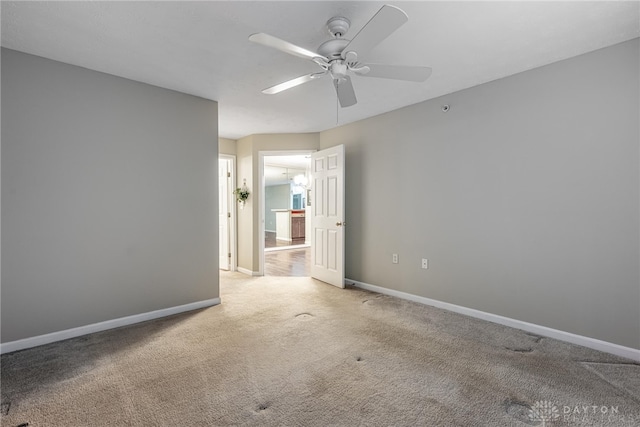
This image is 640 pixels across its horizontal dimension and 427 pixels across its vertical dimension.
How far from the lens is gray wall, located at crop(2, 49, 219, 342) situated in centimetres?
255

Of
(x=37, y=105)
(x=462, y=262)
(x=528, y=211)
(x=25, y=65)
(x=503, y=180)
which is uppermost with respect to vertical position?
(x=25, y=65)

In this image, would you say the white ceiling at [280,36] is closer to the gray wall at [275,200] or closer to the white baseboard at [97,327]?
the white baseboard at [97,327]

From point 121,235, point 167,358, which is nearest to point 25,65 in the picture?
point 121,235

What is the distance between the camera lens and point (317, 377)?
7.08ft

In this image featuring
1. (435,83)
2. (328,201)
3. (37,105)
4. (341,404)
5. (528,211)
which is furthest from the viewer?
(328,201)

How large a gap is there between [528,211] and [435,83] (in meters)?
1.55

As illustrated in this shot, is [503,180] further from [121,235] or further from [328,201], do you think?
[121,235]

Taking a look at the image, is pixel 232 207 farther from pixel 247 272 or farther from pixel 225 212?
pixel 247 272

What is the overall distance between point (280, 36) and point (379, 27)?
2.95ft

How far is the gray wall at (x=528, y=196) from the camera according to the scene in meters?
2.48

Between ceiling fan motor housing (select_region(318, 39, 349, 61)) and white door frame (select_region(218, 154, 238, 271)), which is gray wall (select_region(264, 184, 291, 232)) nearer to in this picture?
white door frame (select_region(218, 154, 238, 271))

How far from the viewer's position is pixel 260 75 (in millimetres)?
2982

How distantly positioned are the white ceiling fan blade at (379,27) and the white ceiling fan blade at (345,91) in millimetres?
398

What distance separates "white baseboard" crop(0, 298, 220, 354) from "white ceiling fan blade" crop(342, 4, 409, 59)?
10.2 feet
